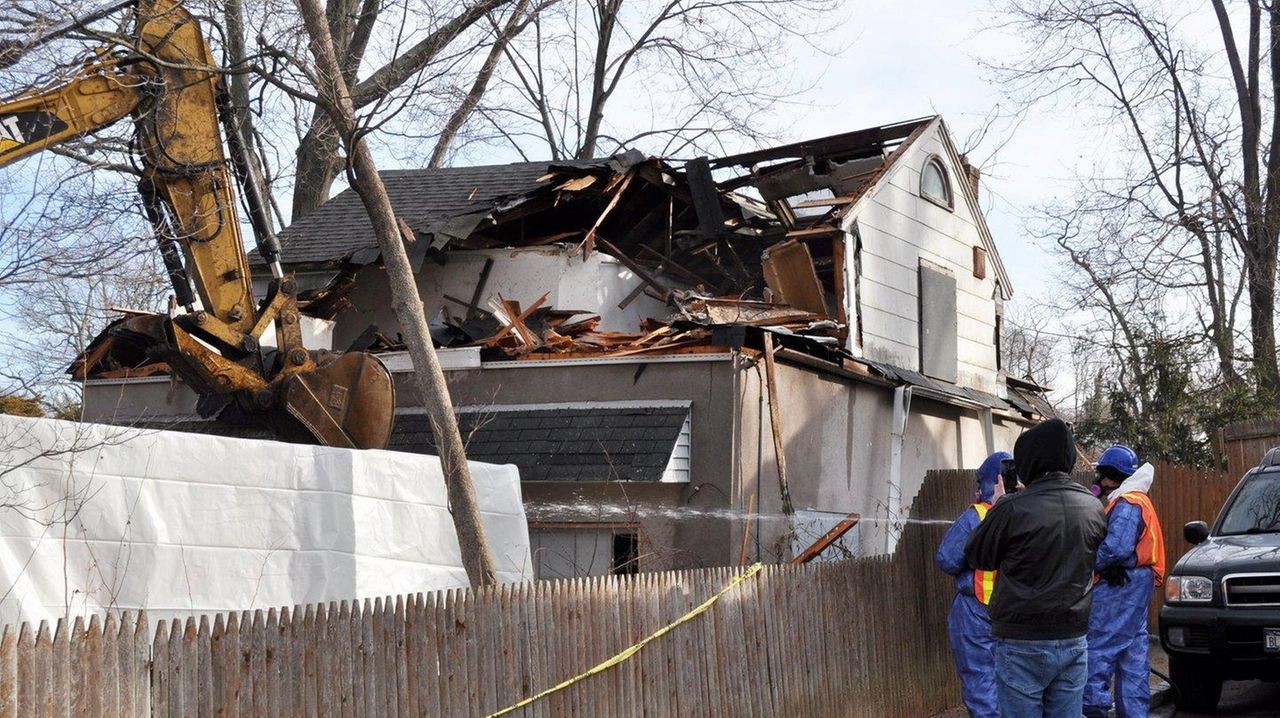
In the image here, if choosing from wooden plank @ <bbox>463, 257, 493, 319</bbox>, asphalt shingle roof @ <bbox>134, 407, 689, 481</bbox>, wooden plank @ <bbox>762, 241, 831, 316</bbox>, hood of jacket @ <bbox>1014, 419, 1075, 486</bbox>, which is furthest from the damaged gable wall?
hood of jacket @ <bbox>1014, 419, 1075, 486</bbox>

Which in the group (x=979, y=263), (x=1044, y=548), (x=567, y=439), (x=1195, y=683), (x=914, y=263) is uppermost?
(x=979, y=263)

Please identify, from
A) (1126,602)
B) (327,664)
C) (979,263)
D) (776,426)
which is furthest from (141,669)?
(979,263)

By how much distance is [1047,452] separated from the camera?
634cm

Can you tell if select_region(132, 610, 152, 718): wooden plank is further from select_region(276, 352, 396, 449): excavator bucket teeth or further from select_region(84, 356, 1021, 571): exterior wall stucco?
select_region(84, 356, 1021, 571): exterior wall stucco

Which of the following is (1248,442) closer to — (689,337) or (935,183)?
(935,183)

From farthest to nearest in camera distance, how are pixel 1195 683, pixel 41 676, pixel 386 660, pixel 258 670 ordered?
1. pixel 1195 683
2. pixel 386 660
3. pixel 258 670
4. pixel 41 676

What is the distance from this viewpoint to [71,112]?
9812 mm

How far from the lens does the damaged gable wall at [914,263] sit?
15.4 meters

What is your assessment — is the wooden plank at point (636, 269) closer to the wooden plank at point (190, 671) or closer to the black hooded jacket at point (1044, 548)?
the black hooded jacket at point (1044, 548)

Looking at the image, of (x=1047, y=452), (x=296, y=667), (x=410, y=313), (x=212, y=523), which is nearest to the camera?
(x=296, y=667)

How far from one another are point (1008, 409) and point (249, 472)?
472 inches

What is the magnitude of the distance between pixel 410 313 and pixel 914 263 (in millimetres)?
9313

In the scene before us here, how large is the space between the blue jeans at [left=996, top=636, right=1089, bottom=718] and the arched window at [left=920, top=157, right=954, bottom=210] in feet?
37.3

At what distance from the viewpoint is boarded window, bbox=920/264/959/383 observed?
1684cm
